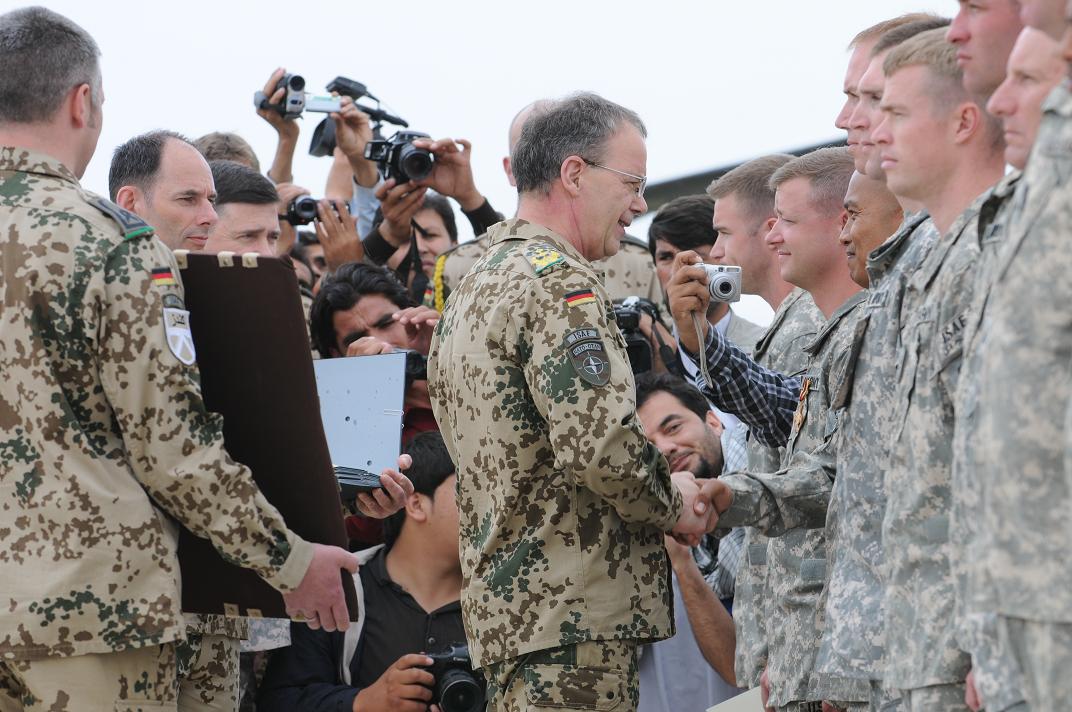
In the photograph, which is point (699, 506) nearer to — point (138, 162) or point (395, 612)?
point (395, 612)

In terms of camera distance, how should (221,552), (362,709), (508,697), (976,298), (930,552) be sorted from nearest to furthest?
(976,298)
(930,552)
(221,552)
(508,697)
(362,709)

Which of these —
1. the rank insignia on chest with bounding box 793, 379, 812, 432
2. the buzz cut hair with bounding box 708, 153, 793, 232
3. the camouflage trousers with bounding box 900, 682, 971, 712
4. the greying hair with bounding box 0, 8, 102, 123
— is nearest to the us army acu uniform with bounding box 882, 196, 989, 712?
the camouflage trousers with bounding box 900, 682, 971, 712

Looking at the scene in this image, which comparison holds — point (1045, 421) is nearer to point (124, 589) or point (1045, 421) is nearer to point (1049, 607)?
point (1049, 607)

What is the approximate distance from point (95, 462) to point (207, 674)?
37.5 inches

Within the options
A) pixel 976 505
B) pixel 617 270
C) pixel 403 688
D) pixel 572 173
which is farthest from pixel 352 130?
pixel 976 505

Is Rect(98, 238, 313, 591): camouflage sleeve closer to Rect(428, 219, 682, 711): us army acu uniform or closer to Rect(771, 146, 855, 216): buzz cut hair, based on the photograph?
Rect(428, 219, 682, 711): us army acu uniform

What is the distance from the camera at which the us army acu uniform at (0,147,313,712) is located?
3029 millimetres

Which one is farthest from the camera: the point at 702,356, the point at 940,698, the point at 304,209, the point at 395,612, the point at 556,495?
the point at 304,209

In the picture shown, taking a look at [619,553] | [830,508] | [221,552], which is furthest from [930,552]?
[221,552]

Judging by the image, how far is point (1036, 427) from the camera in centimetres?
195

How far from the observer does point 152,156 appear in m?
4.38

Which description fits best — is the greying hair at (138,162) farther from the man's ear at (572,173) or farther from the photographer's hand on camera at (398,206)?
the photographer's hand on camera at (398,206)

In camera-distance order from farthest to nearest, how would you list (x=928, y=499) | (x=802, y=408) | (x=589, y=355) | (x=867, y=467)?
(x=802, y=408) < (x=589, y=355) < (x=867, y=467) < (x=928, y=499)

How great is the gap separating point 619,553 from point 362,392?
131cm
